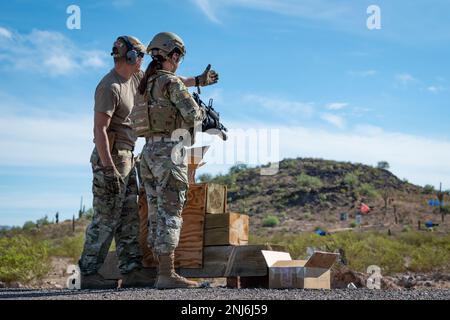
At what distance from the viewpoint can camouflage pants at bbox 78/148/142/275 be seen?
659 cm

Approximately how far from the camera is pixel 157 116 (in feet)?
20.3

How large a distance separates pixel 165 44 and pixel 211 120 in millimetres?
934

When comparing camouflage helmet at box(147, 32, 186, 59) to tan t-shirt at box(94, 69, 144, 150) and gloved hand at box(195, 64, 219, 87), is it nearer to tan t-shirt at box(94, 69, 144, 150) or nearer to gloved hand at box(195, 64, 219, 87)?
tan t-shirt at box(94, 69, 144, 150)

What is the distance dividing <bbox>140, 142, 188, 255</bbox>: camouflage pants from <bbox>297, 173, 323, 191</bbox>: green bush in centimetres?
4150

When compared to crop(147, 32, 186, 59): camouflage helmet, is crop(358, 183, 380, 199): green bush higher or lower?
higher

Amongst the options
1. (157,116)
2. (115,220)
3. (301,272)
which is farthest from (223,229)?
(157,116)

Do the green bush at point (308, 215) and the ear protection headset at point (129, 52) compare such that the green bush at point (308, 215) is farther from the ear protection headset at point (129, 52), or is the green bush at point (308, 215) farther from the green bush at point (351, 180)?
the ear protection headset at point (129, 52)

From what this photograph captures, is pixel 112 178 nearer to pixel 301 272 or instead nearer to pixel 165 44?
pixel 165 44

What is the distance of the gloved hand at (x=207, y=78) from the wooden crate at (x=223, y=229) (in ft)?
4.87

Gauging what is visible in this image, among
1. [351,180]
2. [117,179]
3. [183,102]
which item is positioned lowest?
[117,179]

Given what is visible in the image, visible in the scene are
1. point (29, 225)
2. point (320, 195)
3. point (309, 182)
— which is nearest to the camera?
point (29, 225)

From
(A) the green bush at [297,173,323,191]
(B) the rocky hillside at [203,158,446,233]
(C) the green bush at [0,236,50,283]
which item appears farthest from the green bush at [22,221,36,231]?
(C) the green bush at [0,236,50,283]

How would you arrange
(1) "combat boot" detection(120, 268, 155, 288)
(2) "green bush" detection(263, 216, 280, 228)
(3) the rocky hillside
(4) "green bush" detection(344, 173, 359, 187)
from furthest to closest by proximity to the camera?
(4) "green bush" detection(344, 173, 359, 187)
(3) the rocky hillside
(2) "green bush" detection(263, 216, 280, 228)
(1) "combat boot" detection(120, 268, 155, 288)
